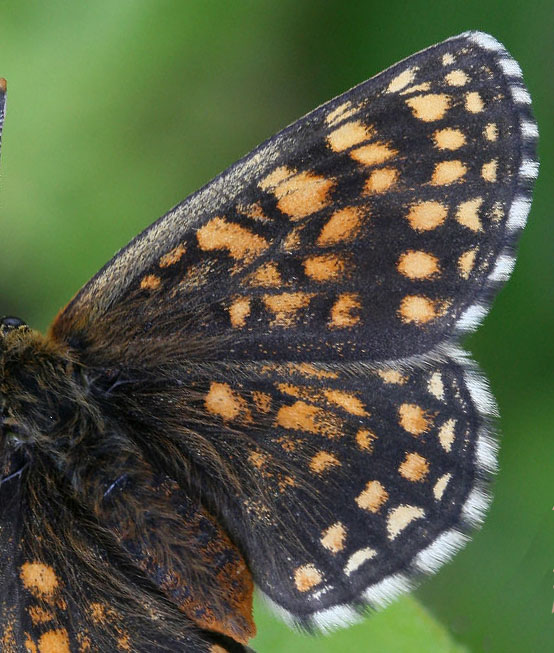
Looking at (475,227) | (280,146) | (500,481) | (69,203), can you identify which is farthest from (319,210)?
(69,203)

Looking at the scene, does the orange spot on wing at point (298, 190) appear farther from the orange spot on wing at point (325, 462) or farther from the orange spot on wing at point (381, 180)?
the orange spot on wing at point (325, 462)

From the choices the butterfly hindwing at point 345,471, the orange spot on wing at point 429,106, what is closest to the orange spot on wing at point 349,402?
the butterfly hindwing at point 345,471

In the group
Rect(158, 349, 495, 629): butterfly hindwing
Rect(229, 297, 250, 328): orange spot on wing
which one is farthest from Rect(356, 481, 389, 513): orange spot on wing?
Rect(229, 297, 250, 328): orange spot on wing

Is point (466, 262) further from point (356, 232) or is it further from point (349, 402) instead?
point (349, 402)

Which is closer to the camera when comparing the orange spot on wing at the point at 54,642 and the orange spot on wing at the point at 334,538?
the orange spot on wing at the point at 54,642

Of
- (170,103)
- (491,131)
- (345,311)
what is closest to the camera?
(491,131)

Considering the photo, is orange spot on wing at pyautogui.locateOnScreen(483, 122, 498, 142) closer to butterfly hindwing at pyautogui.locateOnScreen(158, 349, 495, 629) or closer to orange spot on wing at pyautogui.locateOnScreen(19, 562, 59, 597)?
butterfly hindwing at pyautogui.locateOnScreen(158, 349, 495, 629)

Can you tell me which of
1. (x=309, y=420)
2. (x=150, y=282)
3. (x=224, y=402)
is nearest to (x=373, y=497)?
(x=309, y=420)
